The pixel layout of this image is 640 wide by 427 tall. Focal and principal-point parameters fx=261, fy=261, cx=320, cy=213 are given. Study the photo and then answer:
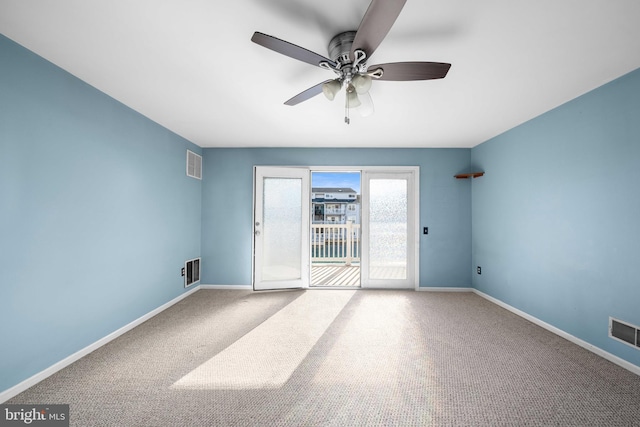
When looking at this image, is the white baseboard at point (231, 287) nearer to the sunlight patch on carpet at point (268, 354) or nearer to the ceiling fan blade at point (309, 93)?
the sunlight patch on carpet at point (268, 354)

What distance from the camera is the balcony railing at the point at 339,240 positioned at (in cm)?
597

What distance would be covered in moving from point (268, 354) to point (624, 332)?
281 cm

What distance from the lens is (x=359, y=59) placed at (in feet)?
4.90

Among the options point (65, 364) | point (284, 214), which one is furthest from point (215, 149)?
point (65, 364)

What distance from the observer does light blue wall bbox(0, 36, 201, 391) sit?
65.2 inches

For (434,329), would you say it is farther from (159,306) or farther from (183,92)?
(183,92)

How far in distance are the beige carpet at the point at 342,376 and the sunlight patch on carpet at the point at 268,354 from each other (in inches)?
0.5

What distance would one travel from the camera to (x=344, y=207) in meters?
14.7

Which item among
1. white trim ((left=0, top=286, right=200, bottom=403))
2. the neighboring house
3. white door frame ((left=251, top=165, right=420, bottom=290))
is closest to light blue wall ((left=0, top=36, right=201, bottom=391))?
white trim ((left=0, top=286, right=200, bottom=403))

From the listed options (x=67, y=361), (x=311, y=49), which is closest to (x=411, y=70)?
(x=311, y=49)

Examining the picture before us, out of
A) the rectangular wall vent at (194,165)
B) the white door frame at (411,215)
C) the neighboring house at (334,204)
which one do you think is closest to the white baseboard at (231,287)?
the rectangular wall vent at (194,165)

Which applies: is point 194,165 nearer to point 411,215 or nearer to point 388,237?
point 388,237

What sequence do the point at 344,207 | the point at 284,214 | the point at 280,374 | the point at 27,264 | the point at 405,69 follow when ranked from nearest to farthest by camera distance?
1. the point at 405,69
2. the point at 27,264
3. the point at 280,374
4. the point at 284,214
5. the point at 344,207

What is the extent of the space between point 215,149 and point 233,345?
9.82 ft
